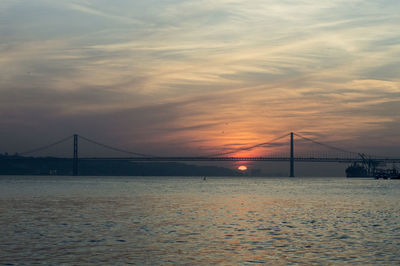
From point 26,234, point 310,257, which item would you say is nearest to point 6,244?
point 26,234

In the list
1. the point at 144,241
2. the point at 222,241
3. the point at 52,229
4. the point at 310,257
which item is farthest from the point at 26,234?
the point at 310,257

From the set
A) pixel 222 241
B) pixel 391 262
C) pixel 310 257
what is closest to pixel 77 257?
pixel 222 241

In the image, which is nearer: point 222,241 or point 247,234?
point 222,241

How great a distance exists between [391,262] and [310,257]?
2.74 metres

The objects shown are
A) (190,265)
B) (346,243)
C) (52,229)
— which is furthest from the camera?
(52,229)

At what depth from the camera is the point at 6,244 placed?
69.8 feet

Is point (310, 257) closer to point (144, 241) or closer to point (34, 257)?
point (144, 241)

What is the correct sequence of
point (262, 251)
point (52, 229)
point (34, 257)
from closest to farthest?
point (34, 257), point (262, 251), point (52, 229)

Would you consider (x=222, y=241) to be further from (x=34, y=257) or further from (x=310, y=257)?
(x=34, y=257)

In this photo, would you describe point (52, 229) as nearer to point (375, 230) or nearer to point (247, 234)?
point (247, 234)

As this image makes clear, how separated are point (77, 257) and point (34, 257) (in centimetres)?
151

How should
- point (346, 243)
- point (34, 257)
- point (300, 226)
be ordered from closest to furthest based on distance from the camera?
point (34, 257) < point (346, 243) < point (300, 226)

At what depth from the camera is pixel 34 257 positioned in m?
18.5

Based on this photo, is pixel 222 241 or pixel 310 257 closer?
Answer: pixel 310 257
